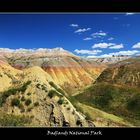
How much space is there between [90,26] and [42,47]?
0.38 m

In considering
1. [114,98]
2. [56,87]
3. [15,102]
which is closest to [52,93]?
[56,87]

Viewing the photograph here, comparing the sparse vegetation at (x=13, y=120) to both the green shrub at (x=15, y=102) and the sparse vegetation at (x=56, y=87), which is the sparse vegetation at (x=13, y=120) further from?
the sparse vegetation at (x=56, y=87)

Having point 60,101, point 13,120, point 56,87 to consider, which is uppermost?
point 56,87

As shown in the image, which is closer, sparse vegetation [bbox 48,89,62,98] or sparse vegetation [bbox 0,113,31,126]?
sparse vegetation [bbox 0,113,31,126]

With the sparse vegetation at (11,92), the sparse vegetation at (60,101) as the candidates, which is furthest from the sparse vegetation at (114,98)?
the sparse vegetation at (11,92)

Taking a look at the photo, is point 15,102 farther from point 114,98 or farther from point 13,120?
point 114,98

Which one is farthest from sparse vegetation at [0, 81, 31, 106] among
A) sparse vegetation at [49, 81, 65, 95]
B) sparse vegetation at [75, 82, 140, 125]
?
sparse vegetation at [75, 82, 140, 125]

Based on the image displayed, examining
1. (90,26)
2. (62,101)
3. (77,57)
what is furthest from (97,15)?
(62,101)

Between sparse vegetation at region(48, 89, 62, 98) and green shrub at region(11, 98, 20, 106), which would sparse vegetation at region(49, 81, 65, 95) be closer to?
sparse vegetation at region(48, 89, 62, 98)

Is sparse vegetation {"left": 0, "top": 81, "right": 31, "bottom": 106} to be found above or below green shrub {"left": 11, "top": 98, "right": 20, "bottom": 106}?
above

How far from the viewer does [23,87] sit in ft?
13.4

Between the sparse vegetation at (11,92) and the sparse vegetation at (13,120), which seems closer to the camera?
the sparse vegetation at (13,120)
